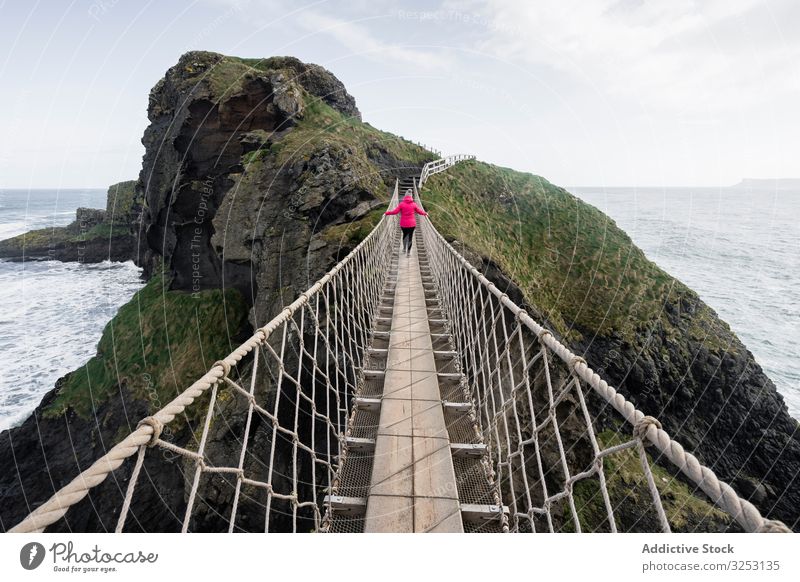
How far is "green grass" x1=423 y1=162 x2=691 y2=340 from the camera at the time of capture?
54.0ft

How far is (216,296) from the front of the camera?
55.5ft

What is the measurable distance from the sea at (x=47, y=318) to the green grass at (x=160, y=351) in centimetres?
226

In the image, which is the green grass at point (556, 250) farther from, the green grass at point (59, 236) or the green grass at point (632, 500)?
the green grass at point (59, 236)

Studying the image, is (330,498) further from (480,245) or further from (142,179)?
(142,179)

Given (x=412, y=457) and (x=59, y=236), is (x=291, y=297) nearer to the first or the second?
(x=412, y=457)

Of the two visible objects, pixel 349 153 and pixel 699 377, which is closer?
pixel 349 153

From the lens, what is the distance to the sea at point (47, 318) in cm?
1756

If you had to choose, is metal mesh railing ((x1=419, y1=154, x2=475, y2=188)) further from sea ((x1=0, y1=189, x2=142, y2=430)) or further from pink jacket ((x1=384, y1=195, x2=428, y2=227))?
sea ((x1=0, y1=189, x2=142, y2=430))

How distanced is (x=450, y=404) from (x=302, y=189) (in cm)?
1166

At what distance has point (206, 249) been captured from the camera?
18.5 m

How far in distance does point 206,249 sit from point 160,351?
5242 mm

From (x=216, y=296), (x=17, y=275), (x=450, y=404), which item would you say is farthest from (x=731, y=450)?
(x=17, y=275)
